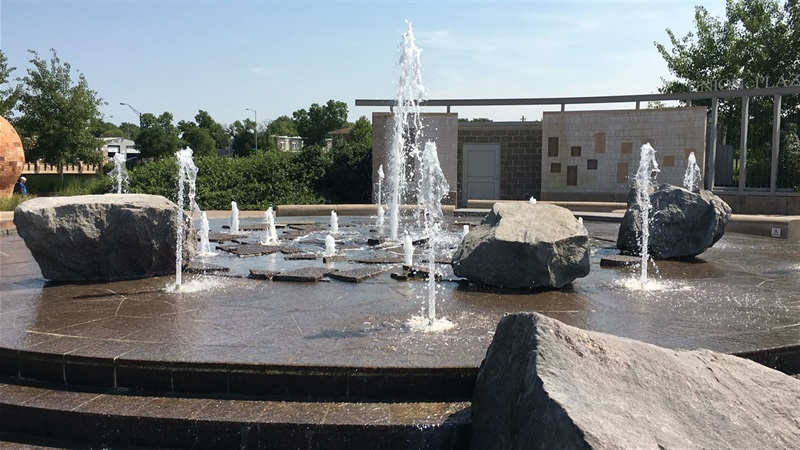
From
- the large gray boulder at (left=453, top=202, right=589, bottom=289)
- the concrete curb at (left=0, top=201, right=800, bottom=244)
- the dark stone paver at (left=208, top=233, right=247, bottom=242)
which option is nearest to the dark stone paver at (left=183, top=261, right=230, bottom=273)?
the dark stone paver at (left=208, top=233, right=247, bottom=242)

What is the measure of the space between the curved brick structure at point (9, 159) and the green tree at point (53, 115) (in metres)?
7.62

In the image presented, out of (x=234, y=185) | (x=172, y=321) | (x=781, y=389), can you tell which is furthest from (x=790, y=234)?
(x=234, y=185)

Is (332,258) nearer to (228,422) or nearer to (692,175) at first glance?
(228,422)

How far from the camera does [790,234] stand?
13.4 metres

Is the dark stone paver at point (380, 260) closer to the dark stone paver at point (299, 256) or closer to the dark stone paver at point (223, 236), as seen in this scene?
the dark stone paver at point (299, 256)

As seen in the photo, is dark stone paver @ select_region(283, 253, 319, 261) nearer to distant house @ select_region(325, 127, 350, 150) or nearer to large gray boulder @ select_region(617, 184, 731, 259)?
large gray boulder @ select_region(617, 184, 731, 259)

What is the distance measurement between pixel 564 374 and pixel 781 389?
1234 millimetres

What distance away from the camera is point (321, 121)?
8031cm

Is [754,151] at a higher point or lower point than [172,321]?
higher

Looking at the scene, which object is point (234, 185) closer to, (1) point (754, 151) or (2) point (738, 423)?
(1) point (754, 151)

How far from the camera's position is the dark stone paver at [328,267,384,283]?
7340 mm

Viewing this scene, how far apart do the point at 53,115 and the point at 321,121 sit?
49548 mm

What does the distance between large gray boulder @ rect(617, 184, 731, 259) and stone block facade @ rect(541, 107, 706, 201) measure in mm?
11100

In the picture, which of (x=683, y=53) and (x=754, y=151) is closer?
(x=754, y=151)
